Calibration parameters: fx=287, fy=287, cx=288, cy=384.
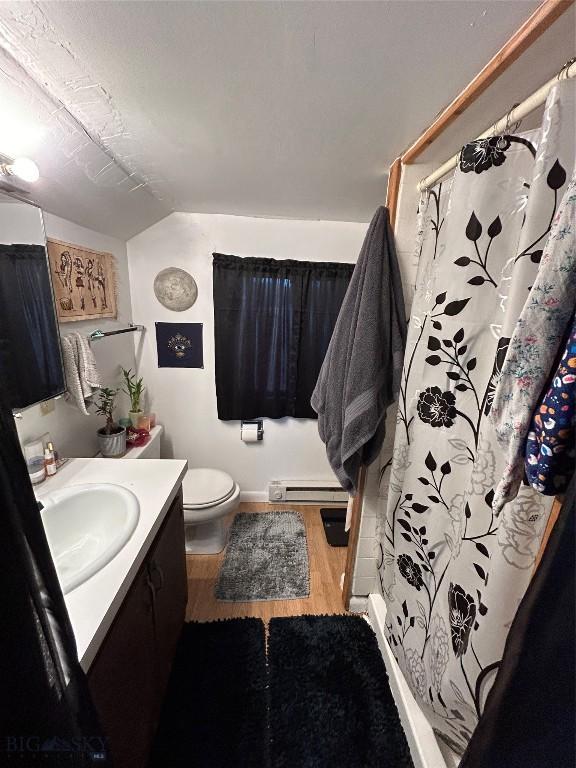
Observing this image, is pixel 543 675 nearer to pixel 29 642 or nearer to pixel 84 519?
pixel 29 642

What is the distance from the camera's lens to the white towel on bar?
1.27 meters

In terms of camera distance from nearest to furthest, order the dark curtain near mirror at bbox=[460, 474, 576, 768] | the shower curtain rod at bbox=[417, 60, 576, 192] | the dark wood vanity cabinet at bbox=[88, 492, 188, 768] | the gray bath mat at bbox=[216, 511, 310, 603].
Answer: the dark curtain near mirror at bbox=[460, 474, 576, 768]
the shower curtain rod at bbox=[417, 60, 576, 192]
the dark wood vanity cabinet at bbox=[88, 492, 188, 768]
the gray bath mat at bbox=[216, 511, 310, 603]

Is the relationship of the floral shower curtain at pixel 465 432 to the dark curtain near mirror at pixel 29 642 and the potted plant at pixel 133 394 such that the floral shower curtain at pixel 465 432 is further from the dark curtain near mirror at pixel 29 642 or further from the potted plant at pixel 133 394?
the potted plant at pixel 133 394

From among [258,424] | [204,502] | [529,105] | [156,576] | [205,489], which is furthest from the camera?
[258,424]

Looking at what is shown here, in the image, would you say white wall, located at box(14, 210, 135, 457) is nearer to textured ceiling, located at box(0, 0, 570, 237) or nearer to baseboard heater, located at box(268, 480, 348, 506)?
textured ceiling, located at box(0, 0, 570, 237)

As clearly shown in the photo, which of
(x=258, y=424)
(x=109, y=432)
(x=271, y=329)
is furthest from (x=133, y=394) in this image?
(x=271, y=329)

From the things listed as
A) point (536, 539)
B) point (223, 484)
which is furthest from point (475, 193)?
point (223, 484)

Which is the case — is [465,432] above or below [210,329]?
below

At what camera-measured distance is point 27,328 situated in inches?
41.7

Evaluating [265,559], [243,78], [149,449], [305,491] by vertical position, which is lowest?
[265,559]

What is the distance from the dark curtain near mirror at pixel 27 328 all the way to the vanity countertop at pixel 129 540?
34 centimetres

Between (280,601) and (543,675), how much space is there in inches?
56.2

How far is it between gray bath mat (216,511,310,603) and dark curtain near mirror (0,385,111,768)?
126cm

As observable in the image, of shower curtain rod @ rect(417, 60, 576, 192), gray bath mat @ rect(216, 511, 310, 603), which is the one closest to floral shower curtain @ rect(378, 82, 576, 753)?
shower curtain rod @ rect(417, 60, 576, 192)
